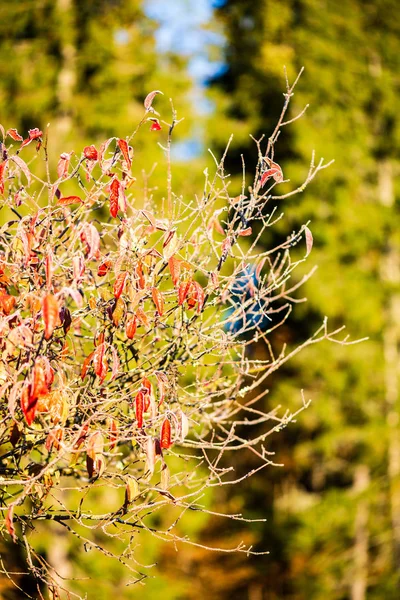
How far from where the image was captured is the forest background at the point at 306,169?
8281mm

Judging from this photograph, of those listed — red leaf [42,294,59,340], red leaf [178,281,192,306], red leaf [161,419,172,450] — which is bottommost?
red leaf [161,419,172,450]

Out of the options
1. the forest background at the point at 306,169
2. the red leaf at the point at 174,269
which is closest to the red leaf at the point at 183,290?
the red leaf at the point at 174,269

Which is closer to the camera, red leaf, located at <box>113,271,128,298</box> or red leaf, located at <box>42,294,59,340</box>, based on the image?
red leaf, located at <box>42,294,59,340</box>

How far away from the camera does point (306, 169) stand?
944 centimetres

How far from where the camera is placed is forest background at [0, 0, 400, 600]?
8281mm

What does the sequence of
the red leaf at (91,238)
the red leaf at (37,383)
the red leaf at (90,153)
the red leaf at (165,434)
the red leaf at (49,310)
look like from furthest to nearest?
the red leaf at (90,153) < the red leaf at (165,434) < the red leaf at (91,238) < the red leaf at (37,383) < the red leaf at (49,310)

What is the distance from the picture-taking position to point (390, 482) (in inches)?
340

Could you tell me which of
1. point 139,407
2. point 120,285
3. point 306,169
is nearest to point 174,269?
point 120,285

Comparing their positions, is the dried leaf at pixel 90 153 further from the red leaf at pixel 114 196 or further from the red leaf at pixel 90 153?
the red leaf at pixel 114 196

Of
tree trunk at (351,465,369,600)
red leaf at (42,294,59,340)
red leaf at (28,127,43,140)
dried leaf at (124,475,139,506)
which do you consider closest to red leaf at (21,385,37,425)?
red leaf at (42,294,59,340)

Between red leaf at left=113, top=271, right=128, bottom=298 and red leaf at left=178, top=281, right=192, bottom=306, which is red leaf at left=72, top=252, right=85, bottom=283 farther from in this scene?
red leaf at left=178, top=281, right=192, bottom=306

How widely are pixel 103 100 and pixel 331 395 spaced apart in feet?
17.3

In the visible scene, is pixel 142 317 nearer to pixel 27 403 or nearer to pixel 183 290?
pixel 183 290

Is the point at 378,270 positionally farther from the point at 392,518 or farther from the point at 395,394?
the point at 392,518
